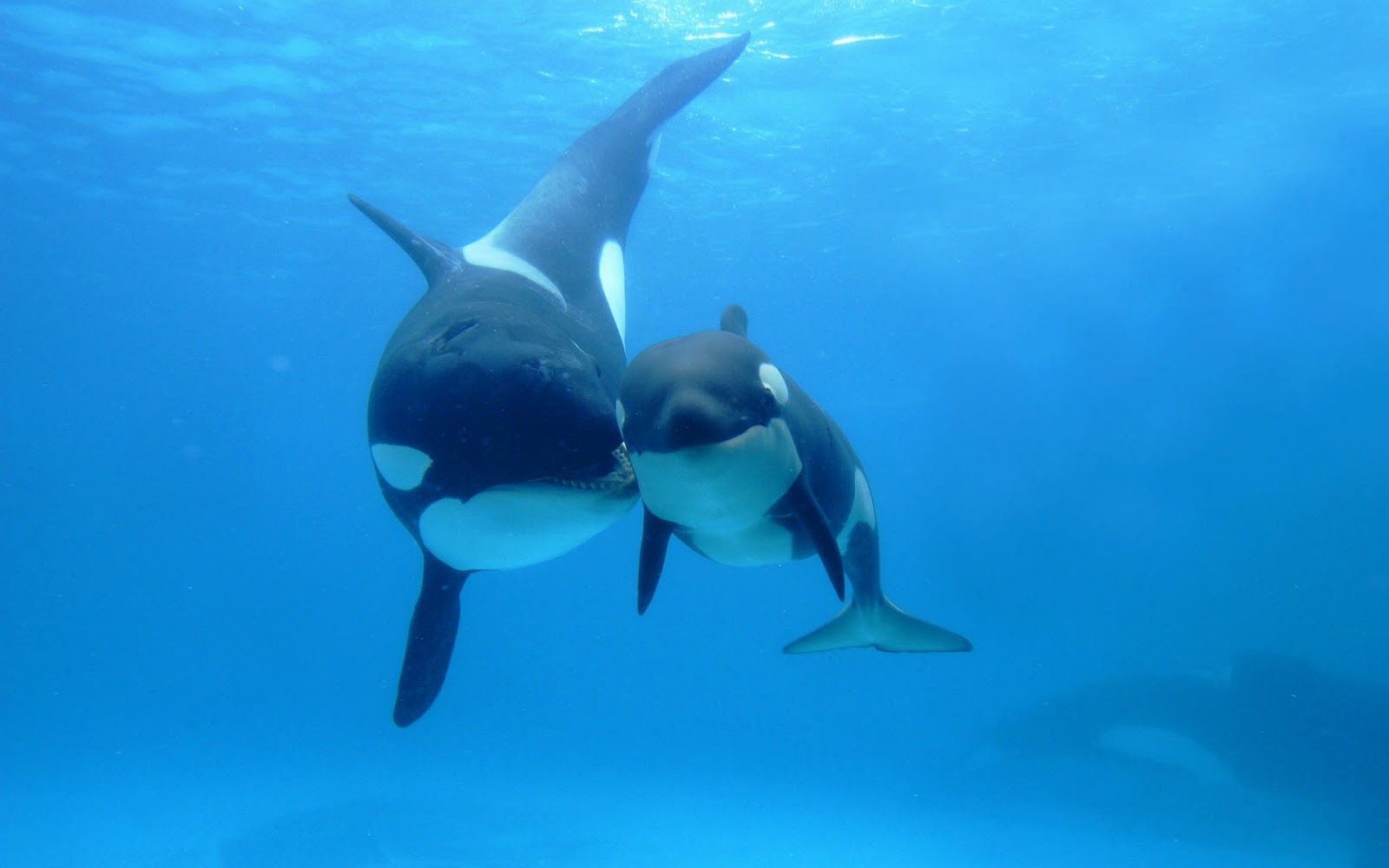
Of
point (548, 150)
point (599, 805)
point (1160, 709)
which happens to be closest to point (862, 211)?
point (548, 150)

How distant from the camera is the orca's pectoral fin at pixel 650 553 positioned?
316 cm

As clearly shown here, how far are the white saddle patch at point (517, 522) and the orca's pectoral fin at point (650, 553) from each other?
0.10 metres

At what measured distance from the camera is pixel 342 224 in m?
25.6

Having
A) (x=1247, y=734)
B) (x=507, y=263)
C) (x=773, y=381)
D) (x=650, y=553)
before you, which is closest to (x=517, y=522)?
(x=650, y=553)

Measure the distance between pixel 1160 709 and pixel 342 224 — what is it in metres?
24.0

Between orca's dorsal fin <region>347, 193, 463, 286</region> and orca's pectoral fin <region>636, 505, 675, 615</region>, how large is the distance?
1.68 meters

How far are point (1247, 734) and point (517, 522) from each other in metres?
18.9

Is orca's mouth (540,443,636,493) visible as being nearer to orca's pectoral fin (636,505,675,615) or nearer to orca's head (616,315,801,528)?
orca's head (616,315,801,528)

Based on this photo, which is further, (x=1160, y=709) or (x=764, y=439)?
(x=1160, y=709)

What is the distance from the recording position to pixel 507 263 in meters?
4.32

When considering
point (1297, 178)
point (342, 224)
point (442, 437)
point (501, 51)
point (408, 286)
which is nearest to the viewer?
point (442, 437)

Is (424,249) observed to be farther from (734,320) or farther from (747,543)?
(747,543)

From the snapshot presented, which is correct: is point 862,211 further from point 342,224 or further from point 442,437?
point 442,437

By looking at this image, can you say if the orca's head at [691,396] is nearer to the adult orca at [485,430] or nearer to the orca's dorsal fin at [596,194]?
the adult orca at [485,430]
